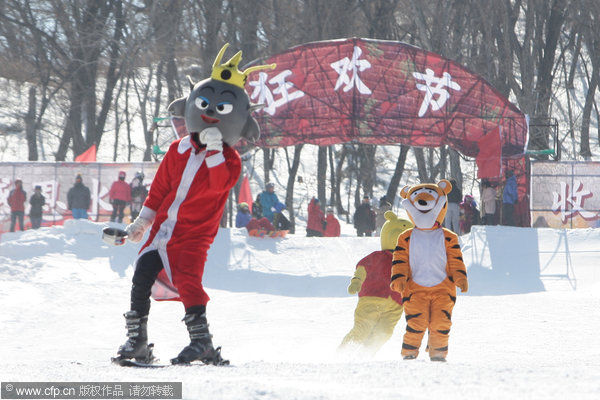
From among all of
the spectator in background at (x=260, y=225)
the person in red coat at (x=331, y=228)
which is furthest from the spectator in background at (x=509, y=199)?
the spectator in background at (x=260, y=225)

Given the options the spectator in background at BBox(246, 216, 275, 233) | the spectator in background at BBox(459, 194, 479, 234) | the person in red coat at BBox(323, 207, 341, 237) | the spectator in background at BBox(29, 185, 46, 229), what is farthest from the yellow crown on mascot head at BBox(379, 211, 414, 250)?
the spectator in background at BBox(29, 185, 46, 229)

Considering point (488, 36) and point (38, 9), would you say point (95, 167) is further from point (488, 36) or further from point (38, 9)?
point (488, 36)

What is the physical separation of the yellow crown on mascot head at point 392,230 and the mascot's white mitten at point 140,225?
2.22m

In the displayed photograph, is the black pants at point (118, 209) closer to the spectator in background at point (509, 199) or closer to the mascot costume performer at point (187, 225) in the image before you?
the spectator in background at point (509, 199)

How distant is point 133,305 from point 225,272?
7.93m

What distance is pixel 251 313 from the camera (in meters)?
9.36

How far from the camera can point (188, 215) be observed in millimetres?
4488

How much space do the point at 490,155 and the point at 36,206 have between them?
8713mm

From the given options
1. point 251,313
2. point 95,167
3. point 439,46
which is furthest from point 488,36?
point 251,313

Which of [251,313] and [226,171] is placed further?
[251,313]

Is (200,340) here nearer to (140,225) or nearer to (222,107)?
(140,225)

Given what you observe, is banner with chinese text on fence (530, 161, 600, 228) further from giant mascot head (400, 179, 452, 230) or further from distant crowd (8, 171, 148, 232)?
giant mascot head (400, 179, 452, 230)

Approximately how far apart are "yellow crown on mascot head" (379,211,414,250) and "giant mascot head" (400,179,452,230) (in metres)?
0.64

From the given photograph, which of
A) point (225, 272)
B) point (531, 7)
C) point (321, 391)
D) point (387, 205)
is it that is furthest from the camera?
point (531, 7)
